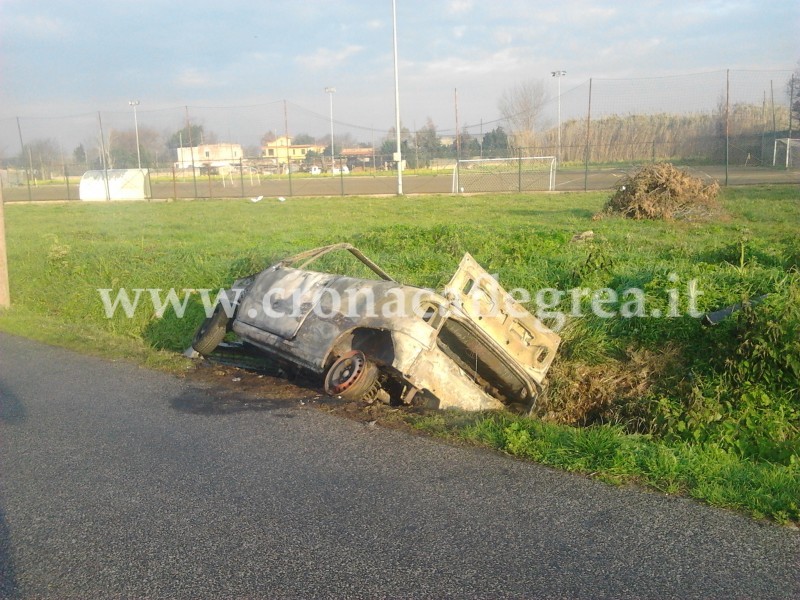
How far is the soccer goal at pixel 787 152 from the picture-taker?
113 ft

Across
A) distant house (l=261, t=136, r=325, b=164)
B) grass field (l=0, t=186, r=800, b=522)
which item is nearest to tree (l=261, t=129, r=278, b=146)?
distant house (l=261, t=136, r=325, b=164)

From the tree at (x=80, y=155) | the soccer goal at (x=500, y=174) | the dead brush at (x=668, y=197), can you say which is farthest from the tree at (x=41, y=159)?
the dead brush at (x=668, y=197)

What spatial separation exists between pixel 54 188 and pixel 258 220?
35.5 meters

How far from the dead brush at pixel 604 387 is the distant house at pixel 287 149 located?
4581cm

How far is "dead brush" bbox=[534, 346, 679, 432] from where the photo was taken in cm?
673

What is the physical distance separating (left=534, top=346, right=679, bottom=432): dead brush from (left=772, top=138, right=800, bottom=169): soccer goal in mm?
31204

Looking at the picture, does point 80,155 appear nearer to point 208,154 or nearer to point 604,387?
point 208,154

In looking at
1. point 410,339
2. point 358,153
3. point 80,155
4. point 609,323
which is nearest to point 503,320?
point 410,339

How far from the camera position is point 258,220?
69.5 feet

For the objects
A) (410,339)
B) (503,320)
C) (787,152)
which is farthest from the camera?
(787,152)

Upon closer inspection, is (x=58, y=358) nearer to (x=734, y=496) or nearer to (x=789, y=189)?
(x=734, y=496)

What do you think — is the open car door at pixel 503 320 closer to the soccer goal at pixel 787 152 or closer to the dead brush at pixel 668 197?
the dead brush at pixel 668 197

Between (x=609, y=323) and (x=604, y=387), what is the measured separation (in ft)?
3.08

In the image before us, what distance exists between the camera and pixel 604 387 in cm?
699
